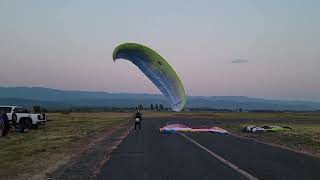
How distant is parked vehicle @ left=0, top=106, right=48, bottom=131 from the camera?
4089cm

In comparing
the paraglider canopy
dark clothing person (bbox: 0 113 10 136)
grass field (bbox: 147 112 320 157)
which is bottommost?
grass field (bbox: 147 112 320 157)

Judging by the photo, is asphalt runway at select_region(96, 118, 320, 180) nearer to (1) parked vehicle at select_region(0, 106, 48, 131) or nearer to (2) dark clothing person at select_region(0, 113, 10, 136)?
(2) dark clothing person at select_region(0, 113, 10, 136)

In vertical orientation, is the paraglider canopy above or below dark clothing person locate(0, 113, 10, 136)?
above

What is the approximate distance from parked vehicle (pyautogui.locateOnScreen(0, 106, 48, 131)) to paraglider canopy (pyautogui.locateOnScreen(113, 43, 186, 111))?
8342mm

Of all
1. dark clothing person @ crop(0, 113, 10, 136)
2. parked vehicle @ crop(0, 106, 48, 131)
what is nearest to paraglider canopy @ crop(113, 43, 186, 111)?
parked vehicle @ crop(0, 106, 48, 131)

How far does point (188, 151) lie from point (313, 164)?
19.9 ft

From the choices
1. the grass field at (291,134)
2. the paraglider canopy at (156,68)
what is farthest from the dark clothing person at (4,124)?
the grass field at (291,134)

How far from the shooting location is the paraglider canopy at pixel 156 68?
1705 inches

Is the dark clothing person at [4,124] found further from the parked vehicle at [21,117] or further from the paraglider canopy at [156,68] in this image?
the paraglider canopy at [156,68]

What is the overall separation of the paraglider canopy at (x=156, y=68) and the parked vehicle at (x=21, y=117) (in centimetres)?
834

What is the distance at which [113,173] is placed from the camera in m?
14.2

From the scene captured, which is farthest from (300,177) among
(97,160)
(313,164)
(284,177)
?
(97,160)

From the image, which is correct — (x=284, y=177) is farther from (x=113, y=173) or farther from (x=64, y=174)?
(x=64, y=174)

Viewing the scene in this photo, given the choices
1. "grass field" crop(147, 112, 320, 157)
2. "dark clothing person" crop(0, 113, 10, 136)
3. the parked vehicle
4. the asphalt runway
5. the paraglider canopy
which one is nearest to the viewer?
the asphalt runway
